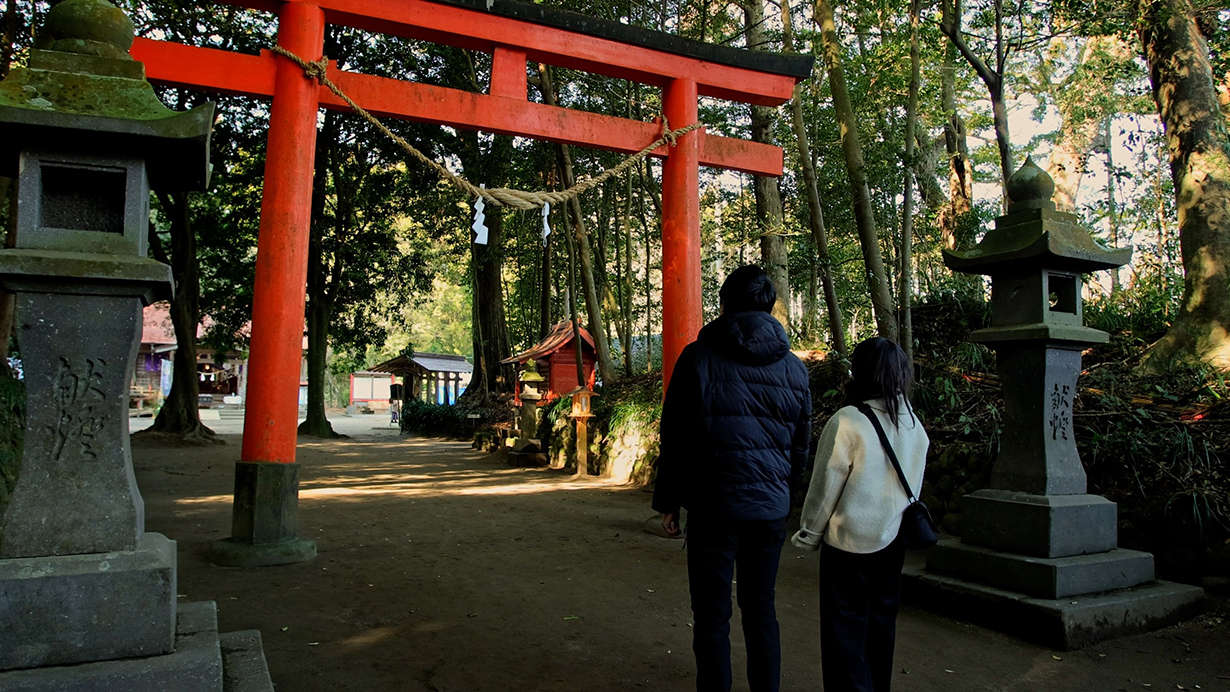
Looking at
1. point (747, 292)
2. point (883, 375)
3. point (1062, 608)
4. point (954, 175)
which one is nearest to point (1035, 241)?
point (1062, 608)

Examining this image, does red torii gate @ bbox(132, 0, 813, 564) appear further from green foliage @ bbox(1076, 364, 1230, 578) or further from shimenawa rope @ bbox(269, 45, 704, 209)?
green foliage @ bbox(1076, 364, 1230, 578)

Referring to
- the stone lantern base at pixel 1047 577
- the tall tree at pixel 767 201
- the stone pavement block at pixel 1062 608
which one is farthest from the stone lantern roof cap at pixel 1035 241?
the tall tree at pixel 767 201

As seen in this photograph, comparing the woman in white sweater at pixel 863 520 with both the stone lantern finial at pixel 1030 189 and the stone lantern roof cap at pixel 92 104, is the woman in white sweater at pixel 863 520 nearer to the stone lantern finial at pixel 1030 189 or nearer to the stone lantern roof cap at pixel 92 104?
the stone lantern finial at pixel 1030 189

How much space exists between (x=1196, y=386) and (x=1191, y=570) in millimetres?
2092

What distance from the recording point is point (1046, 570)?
4086 mm

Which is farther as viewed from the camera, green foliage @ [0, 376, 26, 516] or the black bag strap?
green foliage @ [0, 376, 26, 516]

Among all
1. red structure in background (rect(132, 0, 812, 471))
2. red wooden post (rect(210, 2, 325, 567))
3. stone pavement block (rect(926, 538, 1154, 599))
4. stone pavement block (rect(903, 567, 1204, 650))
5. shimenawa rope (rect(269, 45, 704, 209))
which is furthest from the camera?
shimenawa rope (rect(269, 45, 704, 209))

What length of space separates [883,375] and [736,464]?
0.66 m

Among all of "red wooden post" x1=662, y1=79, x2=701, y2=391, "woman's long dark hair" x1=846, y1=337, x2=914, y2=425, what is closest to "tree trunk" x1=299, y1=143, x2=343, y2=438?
"red wooden post" x1=662, y1=79, x2=701, y2=391

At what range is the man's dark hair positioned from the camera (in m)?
2.87

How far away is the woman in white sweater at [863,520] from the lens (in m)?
2.70

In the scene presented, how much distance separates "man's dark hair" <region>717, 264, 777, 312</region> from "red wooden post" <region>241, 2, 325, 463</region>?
3642 mm

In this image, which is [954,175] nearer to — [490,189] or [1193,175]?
[1193,175]

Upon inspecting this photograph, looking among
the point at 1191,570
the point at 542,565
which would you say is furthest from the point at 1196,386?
the point at 542,565
